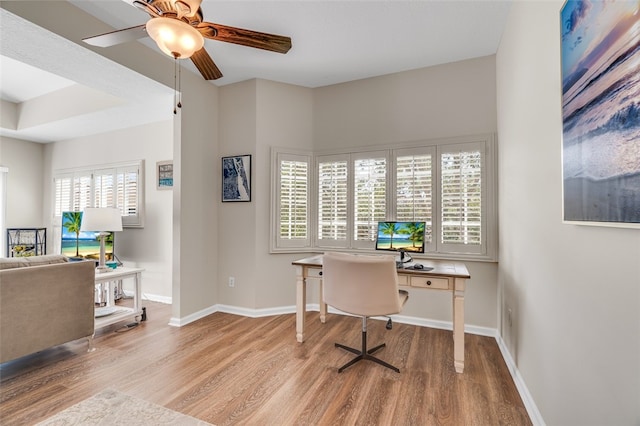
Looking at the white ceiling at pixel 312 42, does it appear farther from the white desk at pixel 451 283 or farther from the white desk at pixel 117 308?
the white desk at pixel 451 283

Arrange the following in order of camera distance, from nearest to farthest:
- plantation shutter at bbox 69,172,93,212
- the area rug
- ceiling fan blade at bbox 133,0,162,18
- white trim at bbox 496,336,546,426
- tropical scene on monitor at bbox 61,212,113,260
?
the area rug → ceiling fan blade at bbox 133,0,162,18 → white trim at bbox 496,336,546,426 → tropical scene on monitor at bbox 61,212,113,260 → plantation shutter at bbox 69,172,93,212

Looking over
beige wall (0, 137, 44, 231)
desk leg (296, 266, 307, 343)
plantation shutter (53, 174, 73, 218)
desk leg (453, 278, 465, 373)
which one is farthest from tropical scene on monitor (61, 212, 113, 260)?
desk leg (453, 278, 465, 373)

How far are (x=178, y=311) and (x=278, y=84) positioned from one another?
3.01 meters

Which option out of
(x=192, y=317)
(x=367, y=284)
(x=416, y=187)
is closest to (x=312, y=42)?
(x=416, y=187)

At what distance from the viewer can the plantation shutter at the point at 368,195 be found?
3367mm

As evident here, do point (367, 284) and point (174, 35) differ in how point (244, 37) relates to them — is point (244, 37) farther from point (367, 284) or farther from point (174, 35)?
point (367, 284)

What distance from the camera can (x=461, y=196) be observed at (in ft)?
9.78

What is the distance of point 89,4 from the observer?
Result: 2.29 metres

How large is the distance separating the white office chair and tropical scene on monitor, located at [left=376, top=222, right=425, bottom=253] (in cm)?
54

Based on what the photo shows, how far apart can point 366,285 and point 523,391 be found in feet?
4.00

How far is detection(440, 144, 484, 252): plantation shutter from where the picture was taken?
293 centimetres

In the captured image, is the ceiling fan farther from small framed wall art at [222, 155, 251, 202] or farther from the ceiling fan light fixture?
small framed wall art at [222, 155, 251, 202]

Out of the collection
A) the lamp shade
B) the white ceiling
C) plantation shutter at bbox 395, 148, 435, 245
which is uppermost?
the white ceiling

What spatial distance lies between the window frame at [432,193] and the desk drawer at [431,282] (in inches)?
33.8
